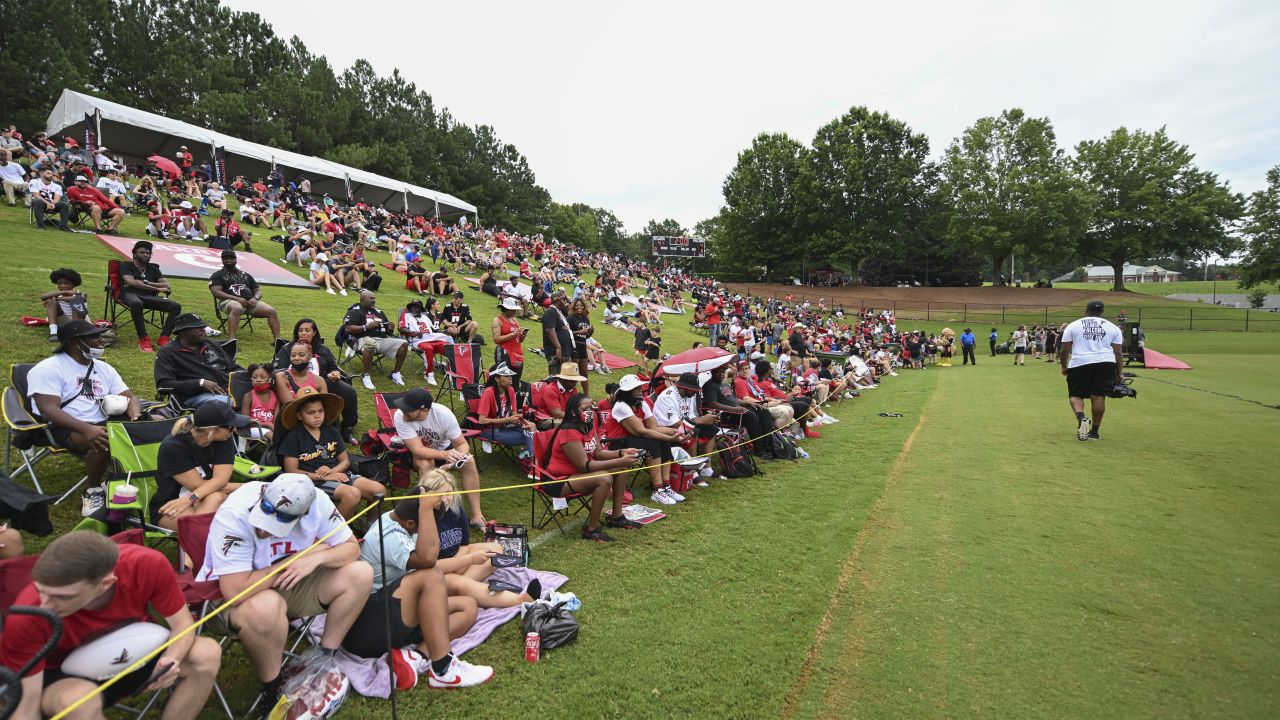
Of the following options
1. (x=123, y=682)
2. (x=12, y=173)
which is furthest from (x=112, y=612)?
(x=12, y=173)

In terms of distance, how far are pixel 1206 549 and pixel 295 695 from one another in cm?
698

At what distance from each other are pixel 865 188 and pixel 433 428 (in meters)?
55.4

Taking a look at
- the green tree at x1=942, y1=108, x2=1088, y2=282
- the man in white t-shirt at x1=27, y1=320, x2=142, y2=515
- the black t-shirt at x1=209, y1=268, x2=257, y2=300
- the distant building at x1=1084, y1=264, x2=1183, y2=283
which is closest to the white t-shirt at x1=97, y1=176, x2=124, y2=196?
the black t-shirt at x1=209, y1=268, x2=257, y2=300

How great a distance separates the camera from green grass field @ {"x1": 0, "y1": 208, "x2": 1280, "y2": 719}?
3.33 m

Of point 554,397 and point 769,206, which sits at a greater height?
point 769,206

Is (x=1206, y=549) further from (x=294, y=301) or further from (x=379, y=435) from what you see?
(x=294, y=301)

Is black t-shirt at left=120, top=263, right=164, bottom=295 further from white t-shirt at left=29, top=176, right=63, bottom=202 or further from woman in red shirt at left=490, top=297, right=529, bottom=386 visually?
white t-shirt at left=29, top=176, right=63, bottom=202

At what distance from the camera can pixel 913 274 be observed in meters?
57.6

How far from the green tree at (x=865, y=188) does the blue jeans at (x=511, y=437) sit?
168 feet

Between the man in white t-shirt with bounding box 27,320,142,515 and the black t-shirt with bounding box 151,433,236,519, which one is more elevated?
the man in white t-shirt with bounding box 27,320,142,515

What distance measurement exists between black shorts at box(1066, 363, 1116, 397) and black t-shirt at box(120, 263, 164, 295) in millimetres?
13656

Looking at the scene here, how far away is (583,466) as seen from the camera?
5.91 meters

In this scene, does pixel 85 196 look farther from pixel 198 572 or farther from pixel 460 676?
pixel 460 676

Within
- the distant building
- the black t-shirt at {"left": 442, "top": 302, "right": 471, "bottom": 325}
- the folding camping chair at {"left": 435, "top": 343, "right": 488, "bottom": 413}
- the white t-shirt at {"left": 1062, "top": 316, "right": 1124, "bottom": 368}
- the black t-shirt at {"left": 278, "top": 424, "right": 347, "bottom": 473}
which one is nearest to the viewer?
the black t-shirt at {"left": 278, "top": 424, "right": 347, "bottom": 473}
